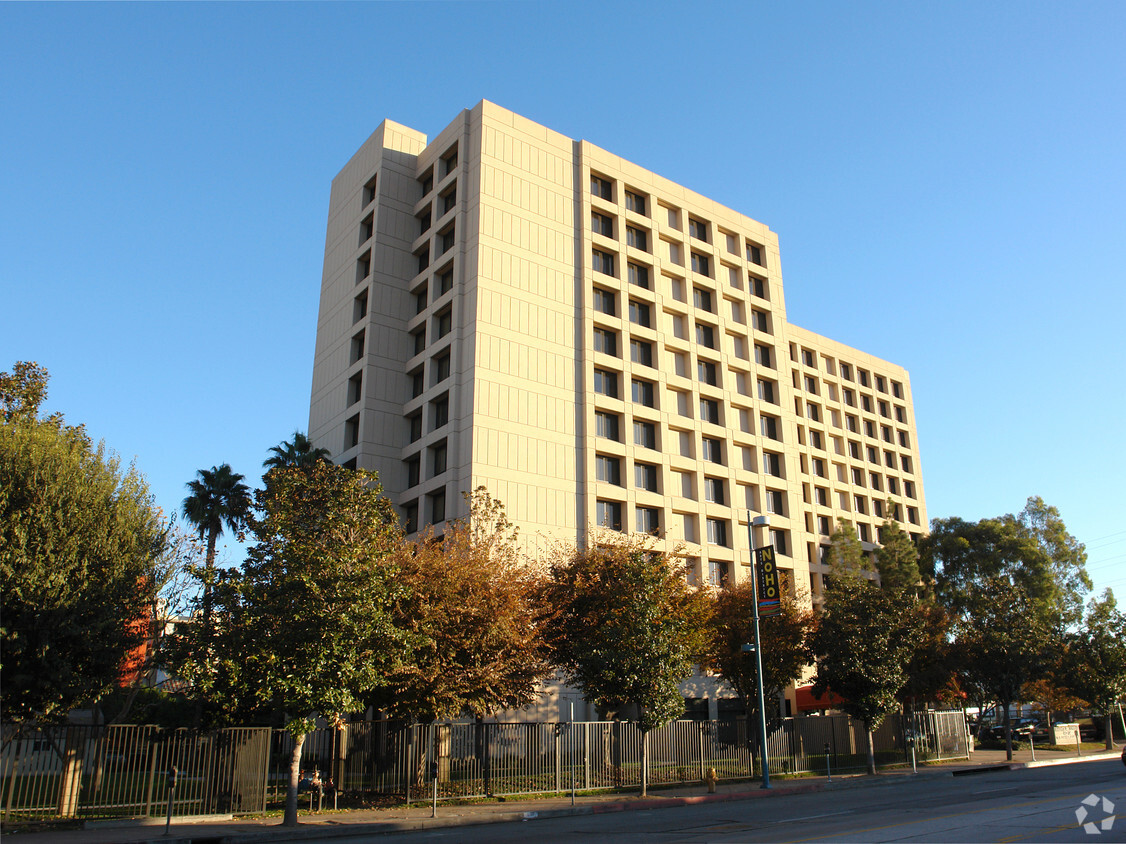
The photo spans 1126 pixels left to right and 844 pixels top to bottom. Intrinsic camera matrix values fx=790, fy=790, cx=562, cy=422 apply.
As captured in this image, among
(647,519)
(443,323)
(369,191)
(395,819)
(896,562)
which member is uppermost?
(369,191)

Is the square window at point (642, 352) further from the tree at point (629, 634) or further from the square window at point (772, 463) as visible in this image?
the tree at point (629, 634)

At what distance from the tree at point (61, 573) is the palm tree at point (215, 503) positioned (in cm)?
2472

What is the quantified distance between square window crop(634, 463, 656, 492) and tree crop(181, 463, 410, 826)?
91.5 ft

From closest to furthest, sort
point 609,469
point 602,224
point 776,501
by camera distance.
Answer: point 609,469 → point 602,224 → point 776,501

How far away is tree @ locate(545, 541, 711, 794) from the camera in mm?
28672

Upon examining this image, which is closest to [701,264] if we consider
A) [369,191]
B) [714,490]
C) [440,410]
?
[714,490]

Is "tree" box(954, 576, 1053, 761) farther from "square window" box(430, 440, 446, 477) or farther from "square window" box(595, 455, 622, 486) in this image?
"square window" box(430, 440, 446, 477)

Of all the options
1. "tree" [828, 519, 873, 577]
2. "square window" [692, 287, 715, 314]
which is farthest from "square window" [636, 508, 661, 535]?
"tree" [828, 519, 873, 577]

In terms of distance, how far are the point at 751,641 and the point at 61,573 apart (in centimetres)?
2938

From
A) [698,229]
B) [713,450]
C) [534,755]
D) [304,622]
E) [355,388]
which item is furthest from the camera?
[698,229]

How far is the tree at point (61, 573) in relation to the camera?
19672 mm

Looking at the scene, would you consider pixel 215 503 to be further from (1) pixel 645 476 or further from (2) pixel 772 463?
(2) pixel 772 463

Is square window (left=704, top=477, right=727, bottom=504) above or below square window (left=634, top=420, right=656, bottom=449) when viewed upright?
below

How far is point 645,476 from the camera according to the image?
5072 cm
